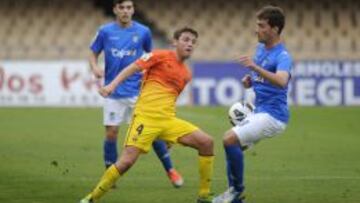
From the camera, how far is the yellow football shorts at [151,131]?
1020 cm

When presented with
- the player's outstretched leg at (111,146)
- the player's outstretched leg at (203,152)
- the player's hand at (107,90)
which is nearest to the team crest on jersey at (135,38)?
the player's outstretched leg at (111,146)

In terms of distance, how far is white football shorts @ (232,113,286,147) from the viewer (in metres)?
10.2

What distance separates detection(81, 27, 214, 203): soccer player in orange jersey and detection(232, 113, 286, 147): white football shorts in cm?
36

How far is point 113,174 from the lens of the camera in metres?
9.98

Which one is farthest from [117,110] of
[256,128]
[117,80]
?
[256,128]

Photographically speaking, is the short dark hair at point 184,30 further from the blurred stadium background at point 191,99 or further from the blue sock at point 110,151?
the blue sock at point 110,151

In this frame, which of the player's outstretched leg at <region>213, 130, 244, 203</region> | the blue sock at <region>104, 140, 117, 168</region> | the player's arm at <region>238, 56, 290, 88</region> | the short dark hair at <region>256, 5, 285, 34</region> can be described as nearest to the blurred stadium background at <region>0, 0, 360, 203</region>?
the blue sock at <region>104, 140, 117, 168</region>

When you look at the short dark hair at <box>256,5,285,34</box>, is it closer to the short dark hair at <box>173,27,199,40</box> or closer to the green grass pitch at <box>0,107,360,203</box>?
the short dark hair at <box>173,27,199,40</box>

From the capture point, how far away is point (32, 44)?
33.3 m

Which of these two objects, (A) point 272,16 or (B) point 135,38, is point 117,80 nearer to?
(A) point 272,16

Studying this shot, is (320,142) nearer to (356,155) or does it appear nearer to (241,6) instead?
(356,155)

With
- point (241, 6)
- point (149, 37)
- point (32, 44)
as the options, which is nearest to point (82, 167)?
point (149, 37)

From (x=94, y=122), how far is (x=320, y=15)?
50.8ft

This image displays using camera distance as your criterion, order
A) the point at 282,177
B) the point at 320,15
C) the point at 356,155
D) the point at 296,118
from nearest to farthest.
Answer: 1. the point at 282,177
2. the point at 356,155
3. the point at 296,118
4. the point at 320,15
